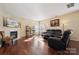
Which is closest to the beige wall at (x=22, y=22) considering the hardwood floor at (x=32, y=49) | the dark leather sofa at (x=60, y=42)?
the hardwood floor at (x=32, y=49)

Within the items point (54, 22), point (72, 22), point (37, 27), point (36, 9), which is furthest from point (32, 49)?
point (72, 22)

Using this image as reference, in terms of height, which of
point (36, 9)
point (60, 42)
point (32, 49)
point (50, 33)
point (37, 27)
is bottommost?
point (32, 49)

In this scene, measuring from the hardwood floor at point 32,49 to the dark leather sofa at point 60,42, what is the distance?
0.27ft

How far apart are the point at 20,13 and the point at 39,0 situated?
0.47m

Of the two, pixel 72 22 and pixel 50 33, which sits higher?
pixel 72 22

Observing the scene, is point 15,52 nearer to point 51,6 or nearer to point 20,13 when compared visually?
point 20,13

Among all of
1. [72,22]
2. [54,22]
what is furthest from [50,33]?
[72,22]

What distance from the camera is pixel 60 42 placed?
2332mm

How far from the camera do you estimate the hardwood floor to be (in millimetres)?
2271

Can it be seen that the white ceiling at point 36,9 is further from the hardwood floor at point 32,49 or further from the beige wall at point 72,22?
the hardwood floor at point 32,49

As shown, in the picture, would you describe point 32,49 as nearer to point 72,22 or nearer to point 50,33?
point 50,33

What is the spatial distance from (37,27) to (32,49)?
1.54ft

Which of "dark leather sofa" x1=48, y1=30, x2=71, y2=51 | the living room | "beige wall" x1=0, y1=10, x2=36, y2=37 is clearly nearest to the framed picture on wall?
the living room

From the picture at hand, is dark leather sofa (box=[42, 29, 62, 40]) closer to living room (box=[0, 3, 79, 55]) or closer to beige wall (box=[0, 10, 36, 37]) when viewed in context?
living room (box=[0, 3, 79, 55])
